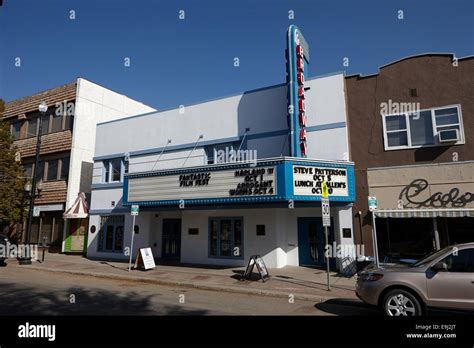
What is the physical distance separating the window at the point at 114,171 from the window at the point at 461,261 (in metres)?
18.1

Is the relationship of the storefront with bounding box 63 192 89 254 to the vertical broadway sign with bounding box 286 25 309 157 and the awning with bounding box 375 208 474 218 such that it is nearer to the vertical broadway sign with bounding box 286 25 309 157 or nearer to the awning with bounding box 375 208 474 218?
the vertical broadway sign with bounding box 286 25 309 157

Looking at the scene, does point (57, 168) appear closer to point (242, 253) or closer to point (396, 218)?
point (242, 253)

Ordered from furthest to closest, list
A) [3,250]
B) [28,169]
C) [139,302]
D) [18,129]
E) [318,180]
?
[18,129], [28,169], [3,250], [318,180], [139,302]

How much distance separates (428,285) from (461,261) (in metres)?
0.83

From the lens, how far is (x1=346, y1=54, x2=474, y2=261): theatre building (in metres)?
12.8

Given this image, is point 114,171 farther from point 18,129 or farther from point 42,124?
point 18,129

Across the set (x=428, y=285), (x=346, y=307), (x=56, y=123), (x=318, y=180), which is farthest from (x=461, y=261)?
(x=56, y=123)

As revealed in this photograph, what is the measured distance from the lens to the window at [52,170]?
2414 cm

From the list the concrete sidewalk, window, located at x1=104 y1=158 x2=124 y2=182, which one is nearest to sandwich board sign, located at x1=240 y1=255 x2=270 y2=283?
the concrete sidewalk

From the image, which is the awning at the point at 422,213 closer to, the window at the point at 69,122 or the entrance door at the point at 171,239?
the entrance door at the point at 171,239

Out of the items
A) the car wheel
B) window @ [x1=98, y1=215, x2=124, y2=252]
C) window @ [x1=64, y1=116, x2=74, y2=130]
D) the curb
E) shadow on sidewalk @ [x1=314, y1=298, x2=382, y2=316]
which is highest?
window @ [x1=64, y1=116, x2=74, y2=130]

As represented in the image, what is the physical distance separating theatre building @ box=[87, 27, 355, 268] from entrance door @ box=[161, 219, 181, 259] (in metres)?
0.06


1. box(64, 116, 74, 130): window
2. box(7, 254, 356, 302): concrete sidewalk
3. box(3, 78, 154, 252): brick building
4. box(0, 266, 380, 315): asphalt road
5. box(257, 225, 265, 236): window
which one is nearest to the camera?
box(0, 266, 380, 315): asphalt road

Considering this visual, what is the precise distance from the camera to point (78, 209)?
2150 cm
